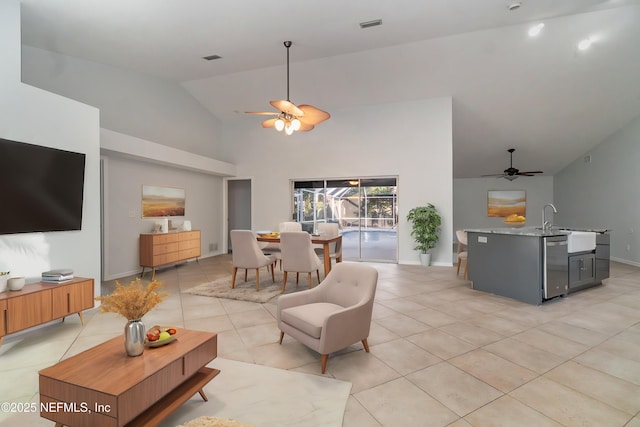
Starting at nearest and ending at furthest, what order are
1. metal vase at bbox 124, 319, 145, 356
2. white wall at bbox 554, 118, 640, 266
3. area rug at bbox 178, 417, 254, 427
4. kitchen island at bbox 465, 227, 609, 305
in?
area rug at bbox 178, 417, 254, 427
metal vase at bbox 124, 319, 145, 356
kitchen island at bbox 465, 227, 609, 305
white wall at bbox 554, 118, 640, 266

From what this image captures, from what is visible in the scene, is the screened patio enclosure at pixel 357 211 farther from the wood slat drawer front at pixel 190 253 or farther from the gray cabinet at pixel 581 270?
the gray cabinet at pixel 581 270

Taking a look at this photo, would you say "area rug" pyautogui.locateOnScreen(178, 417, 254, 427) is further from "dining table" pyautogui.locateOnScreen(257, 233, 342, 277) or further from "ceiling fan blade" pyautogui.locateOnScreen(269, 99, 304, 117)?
"dining table" pyautogui.locateOnScreen(257, 233, 342, 277)

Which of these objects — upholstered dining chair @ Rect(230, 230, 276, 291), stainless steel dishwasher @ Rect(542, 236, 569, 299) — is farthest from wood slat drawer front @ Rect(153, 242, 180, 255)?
stainless steel dishwasher @ Rect(542, 236, 569, 299)

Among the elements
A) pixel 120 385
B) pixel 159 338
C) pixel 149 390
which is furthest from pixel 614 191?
pixel 120 385

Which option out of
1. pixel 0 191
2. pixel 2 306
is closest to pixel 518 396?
pixel 2 306

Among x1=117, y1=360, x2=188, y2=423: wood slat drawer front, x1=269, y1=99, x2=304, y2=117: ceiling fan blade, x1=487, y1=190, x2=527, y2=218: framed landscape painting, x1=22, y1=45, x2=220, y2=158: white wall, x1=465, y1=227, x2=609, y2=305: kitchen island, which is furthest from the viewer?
x1=487, y1=190, x2=527, y2=218: framed landscape painting

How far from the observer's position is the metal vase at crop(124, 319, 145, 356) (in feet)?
6.19

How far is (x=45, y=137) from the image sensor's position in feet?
11.6

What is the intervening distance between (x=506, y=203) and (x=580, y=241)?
653cm

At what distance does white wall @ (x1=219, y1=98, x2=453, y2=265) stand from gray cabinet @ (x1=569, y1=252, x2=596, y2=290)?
2.44 metres

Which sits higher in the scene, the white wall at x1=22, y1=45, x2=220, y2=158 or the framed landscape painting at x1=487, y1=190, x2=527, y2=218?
the white wall at x1=22, y1=45, x2=220, y2=158

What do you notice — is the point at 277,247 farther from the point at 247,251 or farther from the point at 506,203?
the point at 506,203

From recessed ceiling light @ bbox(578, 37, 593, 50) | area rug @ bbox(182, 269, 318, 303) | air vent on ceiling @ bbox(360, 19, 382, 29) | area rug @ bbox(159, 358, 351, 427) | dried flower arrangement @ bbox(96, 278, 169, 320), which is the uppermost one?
recessed ceiling light @ bbox(578, 37, 593, 50)

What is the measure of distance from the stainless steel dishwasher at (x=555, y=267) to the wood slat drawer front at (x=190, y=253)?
260 inches
